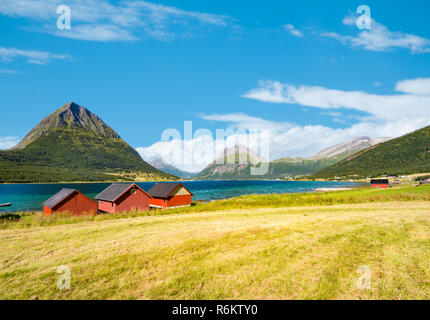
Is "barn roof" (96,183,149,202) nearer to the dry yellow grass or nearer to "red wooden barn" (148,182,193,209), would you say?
"red wooden barn" (148,182,193,209)

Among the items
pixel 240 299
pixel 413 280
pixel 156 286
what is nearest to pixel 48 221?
pixel 156 286

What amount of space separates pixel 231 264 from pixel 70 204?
41752 millimetres

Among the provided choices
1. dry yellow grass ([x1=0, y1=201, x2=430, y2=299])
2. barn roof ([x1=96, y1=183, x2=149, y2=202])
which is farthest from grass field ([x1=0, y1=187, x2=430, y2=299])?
barn roof ([x1=96, y1=183, x2=149, y2=202])

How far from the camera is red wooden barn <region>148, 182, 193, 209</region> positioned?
184 feet

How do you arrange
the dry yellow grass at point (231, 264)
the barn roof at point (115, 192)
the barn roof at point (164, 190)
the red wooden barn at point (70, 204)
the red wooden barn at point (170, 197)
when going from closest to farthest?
1. the dry yellow grass at point (231, 264)
2. the red wooden barn at point (70, 204)
3. the barn roof at point (115, 192)
4. the red wooden barn at point (170, 197)
5. the barn roof at point (164, 190)

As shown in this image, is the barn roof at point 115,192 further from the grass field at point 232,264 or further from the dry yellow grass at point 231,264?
→ the dry yellow grass at point 231,264

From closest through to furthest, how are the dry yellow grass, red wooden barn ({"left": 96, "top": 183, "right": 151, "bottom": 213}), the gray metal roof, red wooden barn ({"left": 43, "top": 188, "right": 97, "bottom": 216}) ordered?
the dry yellow grass, red wooden barn ({"left": 43, "top": 188, "right": 97, "bottom": 216}), red wooden barn ({"left": 96, "top": 183, "right": 151, "bottom": 213}), the gray metal roof

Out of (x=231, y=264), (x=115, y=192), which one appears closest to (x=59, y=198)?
(x=115, y=192)

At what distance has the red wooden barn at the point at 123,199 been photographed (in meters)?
48.2

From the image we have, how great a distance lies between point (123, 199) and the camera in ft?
160

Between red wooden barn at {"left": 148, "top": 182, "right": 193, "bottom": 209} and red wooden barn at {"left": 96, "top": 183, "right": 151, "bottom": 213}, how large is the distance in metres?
4.18

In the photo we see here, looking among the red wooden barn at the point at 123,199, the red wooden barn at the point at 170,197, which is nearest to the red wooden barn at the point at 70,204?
the red wooden barn at the point at 123,199

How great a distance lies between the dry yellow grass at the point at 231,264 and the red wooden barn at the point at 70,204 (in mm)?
28869
